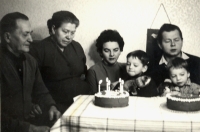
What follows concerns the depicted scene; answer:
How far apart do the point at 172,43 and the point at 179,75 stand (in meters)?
0.20

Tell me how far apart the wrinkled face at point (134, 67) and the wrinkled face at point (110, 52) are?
3.2 inches

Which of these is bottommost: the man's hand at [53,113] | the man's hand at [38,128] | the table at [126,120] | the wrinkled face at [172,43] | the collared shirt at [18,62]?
the man's hand at [38,128]

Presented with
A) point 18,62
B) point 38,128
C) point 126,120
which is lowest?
point 38,128

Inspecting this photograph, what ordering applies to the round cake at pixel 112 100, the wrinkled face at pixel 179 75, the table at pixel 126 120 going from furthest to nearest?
the wrinkled face at pixel 179 75, the round cake at pixel 112 100, the table at pixel 126 120

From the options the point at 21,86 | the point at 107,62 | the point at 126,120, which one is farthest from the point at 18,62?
the point at 126,120

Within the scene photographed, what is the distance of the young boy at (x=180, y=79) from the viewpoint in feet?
4.72

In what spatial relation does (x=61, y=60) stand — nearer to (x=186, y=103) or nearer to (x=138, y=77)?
(x=138, y=77)

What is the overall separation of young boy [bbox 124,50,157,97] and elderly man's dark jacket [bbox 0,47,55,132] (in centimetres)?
48

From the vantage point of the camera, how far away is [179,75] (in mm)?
1437

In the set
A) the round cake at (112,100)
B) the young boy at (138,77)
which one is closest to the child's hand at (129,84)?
the young boy at (138,77)

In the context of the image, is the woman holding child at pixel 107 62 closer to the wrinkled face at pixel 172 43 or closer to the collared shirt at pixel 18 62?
the wrinkled face at pixel 172 43

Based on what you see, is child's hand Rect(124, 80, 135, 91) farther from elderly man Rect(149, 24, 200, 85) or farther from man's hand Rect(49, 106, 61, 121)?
man's hand Rect(49, 106, 61, 121)

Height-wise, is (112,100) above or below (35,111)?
above

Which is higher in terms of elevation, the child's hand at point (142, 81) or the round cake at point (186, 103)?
the child's hand at point (142, 81)
